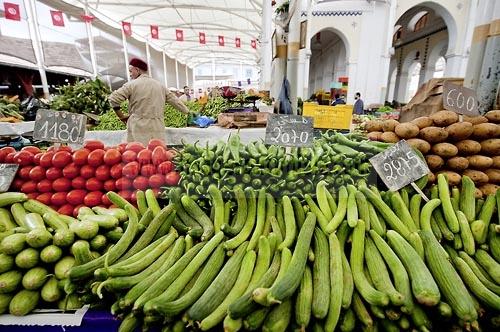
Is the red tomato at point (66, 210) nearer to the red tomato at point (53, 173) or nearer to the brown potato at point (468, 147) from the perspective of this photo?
the red tomato at point (53, 173)

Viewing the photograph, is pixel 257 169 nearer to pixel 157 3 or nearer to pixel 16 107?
pixel 16 107

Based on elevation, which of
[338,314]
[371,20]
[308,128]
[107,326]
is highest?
[371,20]

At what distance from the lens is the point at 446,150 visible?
1794 millimetres

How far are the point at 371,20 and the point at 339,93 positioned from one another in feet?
11.6

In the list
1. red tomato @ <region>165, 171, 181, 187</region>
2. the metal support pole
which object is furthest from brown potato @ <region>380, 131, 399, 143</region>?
the metal support pole

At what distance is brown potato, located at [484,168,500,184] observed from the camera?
179cm

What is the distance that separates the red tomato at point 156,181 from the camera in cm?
169

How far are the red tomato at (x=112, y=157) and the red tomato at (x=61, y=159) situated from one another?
0.89 feet

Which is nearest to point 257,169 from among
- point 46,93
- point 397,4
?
point 46,93

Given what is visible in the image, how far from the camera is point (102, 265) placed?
45.4 inches

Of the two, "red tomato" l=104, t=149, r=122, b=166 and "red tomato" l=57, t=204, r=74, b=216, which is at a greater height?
"red tomato" l=104, t=149, r=122, b=166

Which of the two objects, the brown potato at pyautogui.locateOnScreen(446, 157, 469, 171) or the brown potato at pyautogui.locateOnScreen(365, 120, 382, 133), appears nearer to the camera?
the brown potato at pyautogui.locateOnScreen(446, 157, 469, 171)

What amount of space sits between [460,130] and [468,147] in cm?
13

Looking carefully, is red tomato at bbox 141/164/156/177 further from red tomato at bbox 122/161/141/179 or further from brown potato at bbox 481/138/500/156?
brown potato at bbox 481/138/500/156
